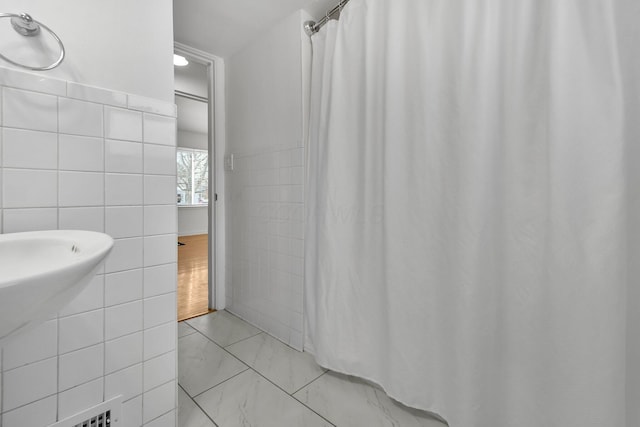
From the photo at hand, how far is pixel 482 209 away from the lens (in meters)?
0.92

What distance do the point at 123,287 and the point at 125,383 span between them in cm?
33

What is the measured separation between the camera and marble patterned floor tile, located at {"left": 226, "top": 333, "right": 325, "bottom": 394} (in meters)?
1.33

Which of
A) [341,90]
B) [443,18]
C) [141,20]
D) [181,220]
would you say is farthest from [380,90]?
[181,220]

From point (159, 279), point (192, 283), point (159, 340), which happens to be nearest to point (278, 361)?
point (159, 340)

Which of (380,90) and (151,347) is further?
(380,90)

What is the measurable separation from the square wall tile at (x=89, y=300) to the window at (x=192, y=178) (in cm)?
555

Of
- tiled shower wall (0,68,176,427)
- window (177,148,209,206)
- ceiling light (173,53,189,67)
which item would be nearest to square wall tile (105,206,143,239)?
tiled shower wall (0,68,176,427)

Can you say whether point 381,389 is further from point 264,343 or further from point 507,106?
point 507,106

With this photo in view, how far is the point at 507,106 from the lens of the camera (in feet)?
2.88

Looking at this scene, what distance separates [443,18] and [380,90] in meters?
0.33

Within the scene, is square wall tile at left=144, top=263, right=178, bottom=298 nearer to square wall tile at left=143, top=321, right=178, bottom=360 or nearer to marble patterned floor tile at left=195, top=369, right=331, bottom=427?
square wall tile at left=143, top=321, right=178, bottom=360

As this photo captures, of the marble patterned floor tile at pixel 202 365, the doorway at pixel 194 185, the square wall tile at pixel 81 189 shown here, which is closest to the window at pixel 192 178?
the doorway at pixel 194 185

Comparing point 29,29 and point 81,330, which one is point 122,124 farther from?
point 81,330

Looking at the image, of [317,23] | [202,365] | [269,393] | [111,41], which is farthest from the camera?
[317,23]
